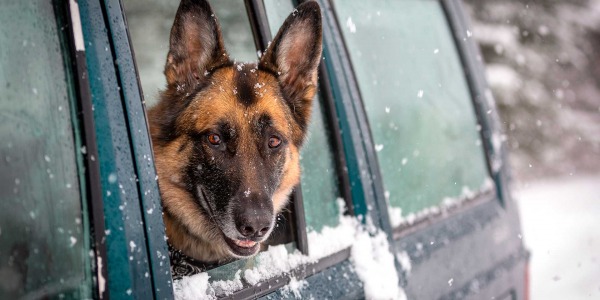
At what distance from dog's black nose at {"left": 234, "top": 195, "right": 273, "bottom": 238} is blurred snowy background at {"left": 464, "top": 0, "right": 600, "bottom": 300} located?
1243 cm

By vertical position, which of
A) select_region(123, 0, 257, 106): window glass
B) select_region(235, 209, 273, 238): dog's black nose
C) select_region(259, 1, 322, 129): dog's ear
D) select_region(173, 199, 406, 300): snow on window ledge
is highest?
select_region(123, 0, 257, 106): window glass

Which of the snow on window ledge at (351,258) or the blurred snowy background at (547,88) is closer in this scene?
the snow on window ledge at (351,258)

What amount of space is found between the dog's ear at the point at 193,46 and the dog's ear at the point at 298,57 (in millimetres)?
209

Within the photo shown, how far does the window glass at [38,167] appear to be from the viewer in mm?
1470

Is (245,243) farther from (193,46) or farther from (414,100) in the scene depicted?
(414,100)

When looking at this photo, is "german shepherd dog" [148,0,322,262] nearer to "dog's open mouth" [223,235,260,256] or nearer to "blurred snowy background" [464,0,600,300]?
"dog's open mouth" [223,235,260,256]

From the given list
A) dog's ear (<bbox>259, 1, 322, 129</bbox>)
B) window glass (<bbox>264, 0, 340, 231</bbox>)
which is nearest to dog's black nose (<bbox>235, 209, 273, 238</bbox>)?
window glass (<bbox>264, 0, 340, 231</bbox>)

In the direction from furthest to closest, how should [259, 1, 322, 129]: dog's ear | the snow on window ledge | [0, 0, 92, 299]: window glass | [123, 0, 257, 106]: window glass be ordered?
1. [123, 0, 257, 106]: window glass
2. [259, 1, 322, 129]: dog's ear
3. the snow on window ledge
4. [0, 0, 92, 299]: window glass

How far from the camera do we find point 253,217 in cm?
237

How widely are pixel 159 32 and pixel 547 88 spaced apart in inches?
635

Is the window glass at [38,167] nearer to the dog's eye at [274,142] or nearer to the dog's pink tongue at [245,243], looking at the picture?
the dog's pink tongue at [245,243]

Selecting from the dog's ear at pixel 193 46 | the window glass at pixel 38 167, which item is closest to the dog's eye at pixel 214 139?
the dog's ear at pixel 193 46

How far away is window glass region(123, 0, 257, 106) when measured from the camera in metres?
2.77

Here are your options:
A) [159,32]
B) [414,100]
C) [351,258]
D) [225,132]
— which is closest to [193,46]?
[225,132]
